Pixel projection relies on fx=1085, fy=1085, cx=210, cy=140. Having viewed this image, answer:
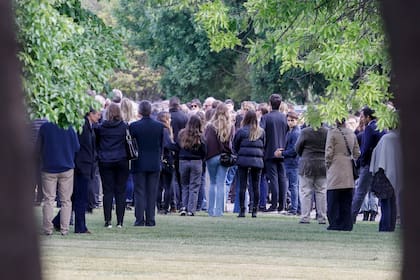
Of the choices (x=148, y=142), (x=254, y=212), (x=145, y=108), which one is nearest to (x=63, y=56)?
(x=145, y=108)

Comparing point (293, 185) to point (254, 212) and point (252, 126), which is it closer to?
point (254, 212)

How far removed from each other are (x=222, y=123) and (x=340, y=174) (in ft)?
12.9

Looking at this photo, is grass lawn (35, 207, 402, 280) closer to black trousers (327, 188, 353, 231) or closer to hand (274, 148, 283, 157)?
black trousers (327, 188, 353, 231)

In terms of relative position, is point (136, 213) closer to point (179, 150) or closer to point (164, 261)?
point (179, 150)

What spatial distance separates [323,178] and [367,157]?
96 cm

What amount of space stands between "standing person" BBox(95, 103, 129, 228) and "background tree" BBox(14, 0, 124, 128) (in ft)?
4.99

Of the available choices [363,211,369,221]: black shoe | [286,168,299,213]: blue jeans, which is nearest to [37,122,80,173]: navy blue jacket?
[286,168,299,213]: blue jeans

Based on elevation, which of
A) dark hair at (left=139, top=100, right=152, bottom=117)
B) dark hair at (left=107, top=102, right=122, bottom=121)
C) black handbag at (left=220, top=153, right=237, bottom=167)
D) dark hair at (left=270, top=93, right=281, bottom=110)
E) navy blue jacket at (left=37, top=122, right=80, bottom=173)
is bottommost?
navy blue jacket at (left=37, top=122, right=80, bottom=173)

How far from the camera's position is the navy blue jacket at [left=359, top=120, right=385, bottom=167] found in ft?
61.5

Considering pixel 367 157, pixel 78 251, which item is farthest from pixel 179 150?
pixel 78 251

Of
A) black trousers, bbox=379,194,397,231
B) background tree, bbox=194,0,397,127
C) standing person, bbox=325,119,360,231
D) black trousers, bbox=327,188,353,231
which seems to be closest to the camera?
background tree, bbox=194,0,397,127

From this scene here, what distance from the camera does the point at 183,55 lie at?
42.4 meters

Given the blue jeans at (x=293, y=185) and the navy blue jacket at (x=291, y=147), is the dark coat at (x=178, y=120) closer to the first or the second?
the navy blue jacket at (x=291, y=147)

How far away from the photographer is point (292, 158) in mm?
22219
